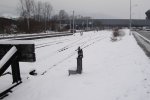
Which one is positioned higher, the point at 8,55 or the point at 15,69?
the point at 8,55

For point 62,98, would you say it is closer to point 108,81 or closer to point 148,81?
point 108,81

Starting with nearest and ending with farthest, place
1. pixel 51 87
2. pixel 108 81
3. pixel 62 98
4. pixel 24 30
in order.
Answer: pixel 62 98, pixel 51 87, pixel 108 81, pixel 24 30

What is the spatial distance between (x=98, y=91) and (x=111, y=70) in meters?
3.35

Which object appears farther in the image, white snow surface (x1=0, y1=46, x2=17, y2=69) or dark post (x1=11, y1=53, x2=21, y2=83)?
dark post (x1=11, y1=53, x2=21, y2=83)

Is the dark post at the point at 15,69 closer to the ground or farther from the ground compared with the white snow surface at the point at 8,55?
closer to the ground

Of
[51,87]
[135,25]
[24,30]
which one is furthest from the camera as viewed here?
[135,25]

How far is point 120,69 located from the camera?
10.5 meters

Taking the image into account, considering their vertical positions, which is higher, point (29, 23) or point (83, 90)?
point (29, 23)

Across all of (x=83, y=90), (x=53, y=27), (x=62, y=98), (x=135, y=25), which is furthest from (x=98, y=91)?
(x=135, y=25)

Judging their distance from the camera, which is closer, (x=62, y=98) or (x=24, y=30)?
(x=62, y=98)

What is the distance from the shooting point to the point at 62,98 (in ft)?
21.5

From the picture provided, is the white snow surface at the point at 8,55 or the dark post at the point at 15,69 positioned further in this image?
the dark post at the point at 15,69

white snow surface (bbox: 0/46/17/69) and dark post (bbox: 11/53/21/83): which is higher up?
white snow surface (bbox: 0/46/17/69)

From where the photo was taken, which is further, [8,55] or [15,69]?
[15,69]
